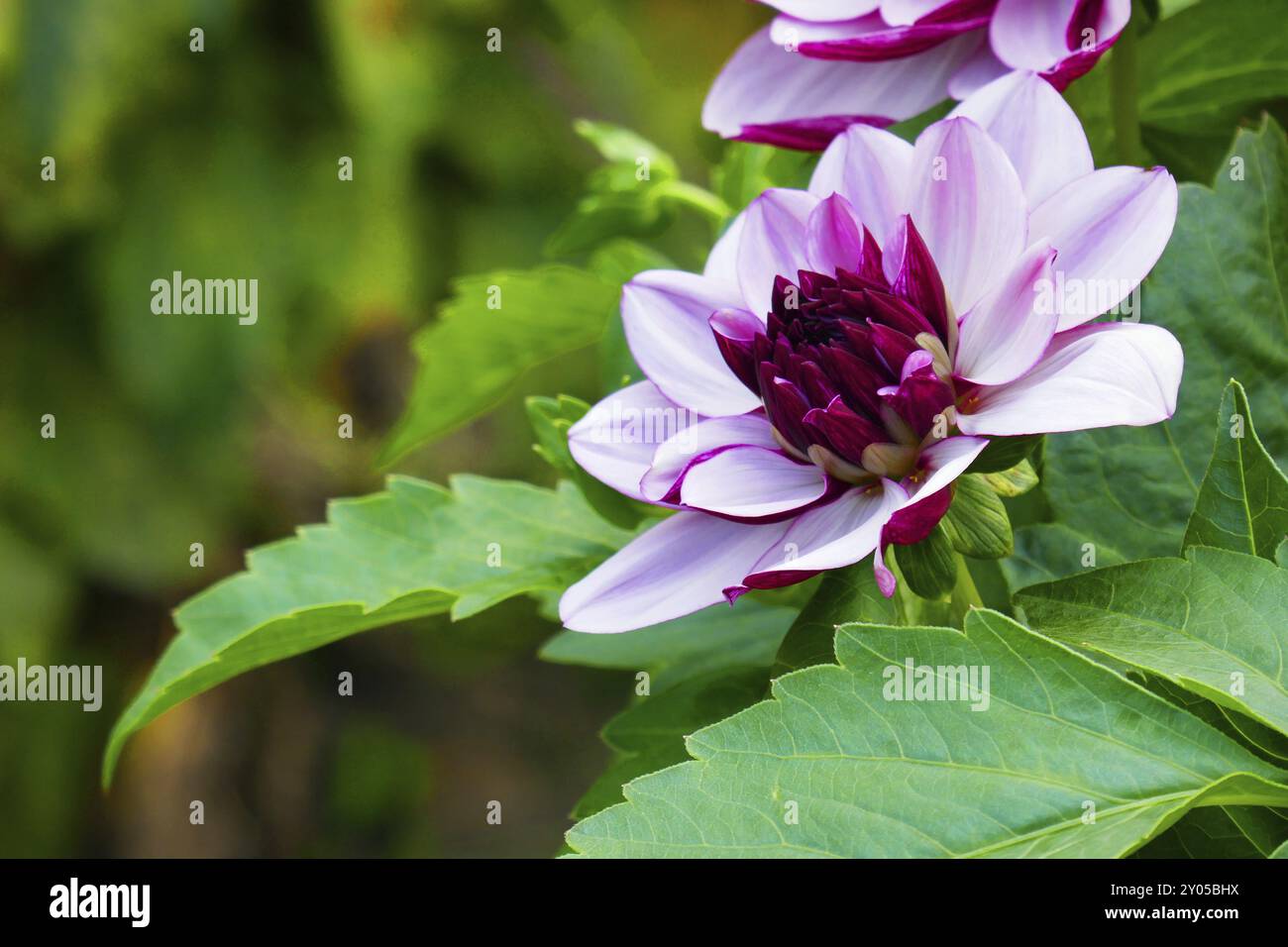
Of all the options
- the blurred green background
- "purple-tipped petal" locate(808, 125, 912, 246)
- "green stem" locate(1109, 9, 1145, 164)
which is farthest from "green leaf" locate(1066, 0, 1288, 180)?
the blurred green background

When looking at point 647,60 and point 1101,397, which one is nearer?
point 1101,397

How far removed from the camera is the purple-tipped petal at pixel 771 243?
0.35 m

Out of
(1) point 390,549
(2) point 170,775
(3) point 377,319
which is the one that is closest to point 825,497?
(1) point 390,549

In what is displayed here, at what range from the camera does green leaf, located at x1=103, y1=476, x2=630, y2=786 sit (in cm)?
42

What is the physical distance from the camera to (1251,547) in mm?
318

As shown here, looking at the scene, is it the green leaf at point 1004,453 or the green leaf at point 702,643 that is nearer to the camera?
the green leaf at point 1004,453

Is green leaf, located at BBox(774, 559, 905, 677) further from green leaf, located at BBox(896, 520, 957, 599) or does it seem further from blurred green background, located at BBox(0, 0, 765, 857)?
blurred green background, located at BBox(0, 0, 765, 857)

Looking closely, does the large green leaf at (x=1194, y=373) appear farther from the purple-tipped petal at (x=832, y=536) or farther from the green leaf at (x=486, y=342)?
the green leaf at (x=486, y=342)

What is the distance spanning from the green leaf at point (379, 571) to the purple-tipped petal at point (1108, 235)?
0.18m

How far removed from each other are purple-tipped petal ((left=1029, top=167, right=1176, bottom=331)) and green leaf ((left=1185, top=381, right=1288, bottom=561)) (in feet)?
0.12

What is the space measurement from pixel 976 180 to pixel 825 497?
0.28 feet

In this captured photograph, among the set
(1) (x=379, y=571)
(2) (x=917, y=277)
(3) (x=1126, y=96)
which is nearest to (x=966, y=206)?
(2) (x=917, y=277)

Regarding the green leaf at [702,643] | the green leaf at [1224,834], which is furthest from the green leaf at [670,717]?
Answer: the green leaf at [1224,834]
